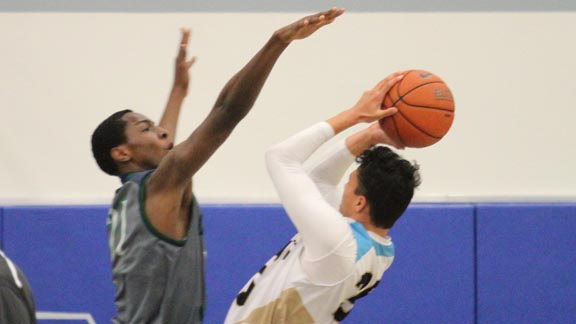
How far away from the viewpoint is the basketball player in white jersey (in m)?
2.91

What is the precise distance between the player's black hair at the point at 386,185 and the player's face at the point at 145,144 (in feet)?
2.45

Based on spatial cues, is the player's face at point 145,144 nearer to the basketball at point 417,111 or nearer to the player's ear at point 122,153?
the player's ear at point 122,153

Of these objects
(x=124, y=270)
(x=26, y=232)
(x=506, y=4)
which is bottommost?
(x=26, y=232)

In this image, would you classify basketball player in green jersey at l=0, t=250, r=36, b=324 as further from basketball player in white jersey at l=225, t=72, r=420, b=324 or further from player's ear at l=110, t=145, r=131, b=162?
player's ear at l=110, t=145, r=131, b=162

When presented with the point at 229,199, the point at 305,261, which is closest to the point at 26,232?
the point at 229,199

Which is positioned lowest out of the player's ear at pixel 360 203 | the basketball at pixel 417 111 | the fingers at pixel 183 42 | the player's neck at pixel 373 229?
the player's neck at pixel 373 229

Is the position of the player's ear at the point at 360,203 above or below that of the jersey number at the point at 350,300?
above

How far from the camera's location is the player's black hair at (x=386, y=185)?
9.98ft

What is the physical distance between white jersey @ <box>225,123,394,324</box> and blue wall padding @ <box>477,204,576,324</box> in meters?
1.56

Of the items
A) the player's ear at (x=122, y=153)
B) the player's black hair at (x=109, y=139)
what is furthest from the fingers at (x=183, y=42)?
the player's ear at (x=122, y=153)

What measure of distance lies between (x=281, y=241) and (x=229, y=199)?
345 millimetres

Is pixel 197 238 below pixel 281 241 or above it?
above

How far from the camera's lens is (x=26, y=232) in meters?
4.68

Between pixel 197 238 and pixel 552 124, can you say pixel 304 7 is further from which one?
pixel 197 238
